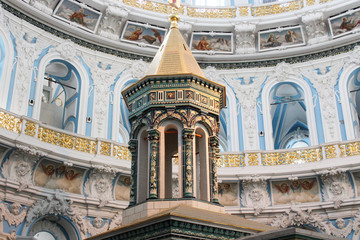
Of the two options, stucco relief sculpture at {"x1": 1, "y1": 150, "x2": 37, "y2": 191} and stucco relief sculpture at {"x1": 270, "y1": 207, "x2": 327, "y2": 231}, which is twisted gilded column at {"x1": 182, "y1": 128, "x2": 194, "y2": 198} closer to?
stucco relief sculpture at {"x1": 1, "y1": 150, "x2": 37, "y2": 191}

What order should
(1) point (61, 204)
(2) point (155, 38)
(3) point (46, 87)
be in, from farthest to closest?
(3) point (46, 87)
(2) point (155, 38)
(1) point (61, 204)

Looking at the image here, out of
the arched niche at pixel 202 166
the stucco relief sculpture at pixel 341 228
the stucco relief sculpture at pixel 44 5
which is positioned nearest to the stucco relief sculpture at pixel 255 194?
the stucco relief sculpture at pixel 341 228

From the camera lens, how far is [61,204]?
49.0 ft

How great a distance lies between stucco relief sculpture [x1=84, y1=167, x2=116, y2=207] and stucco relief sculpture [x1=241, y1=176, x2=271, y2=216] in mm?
4680

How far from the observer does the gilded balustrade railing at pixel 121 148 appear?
1432cm

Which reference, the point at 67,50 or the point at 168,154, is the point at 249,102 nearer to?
the point at 67,50

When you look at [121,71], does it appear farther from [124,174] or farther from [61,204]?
[61,204]

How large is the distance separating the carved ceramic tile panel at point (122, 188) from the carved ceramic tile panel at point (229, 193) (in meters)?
3.31

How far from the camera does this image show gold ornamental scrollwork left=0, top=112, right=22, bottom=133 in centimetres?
1385

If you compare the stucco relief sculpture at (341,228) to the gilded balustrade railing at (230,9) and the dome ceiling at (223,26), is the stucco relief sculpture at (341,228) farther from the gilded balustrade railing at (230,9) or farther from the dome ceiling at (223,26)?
the gilded balustrade railing at (230,9)

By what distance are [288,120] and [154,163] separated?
17038 millimetres

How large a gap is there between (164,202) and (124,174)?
312 inches

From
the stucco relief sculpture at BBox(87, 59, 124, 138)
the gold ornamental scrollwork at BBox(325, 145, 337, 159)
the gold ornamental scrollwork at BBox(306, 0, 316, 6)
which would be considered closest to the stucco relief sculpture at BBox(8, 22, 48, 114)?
the stucco relief sculpture at BBox(87, 59, 124, 138)

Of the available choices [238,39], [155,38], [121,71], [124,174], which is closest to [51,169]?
[124,174]
